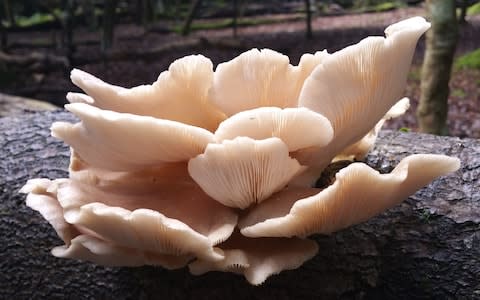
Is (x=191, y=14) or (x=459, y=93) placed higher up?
(x=191, y=14)

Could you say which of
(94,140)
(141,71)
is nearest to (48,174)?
(94,140)

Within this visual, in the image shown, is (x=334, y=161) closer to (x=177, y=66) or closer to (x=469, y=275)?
(x=469, y=275)

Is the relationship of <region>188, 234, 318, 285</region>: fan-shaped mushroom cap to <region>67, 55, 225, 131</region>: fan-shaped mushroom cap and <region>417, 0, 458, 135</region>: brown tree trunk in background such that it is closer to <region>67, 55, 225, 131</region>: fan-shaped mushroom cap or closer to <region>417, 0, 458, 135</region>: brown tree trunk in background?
<region>67, 55, 225, 131</region>: fan-shaped mushroom cap

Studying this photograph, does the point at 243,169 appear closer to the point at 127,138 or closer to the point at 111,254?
the point at 127,138

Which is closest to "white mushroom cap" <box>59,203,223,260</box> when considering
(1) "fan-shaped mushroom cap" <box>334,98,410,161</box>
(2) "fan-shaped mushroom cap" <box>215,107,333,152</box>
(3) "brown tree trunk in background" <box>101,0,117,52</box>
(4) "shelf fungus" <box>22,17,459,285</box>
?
(4) "shelf fungus" <box>22,17,459,285</box>

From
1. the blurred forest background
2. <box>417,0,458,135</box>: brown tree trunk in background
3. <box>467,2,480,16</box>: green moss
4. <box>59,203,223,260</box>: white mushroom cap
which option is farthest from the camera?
<box>467,2,480,16</box>: green moss

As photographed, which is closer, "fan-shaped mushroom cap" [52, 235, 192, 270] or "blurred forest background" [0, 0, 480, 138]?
"fan-shaped mushroom cap" [52, 235, 192, 270]

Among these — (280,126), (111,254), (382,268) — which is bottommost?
(382,268)

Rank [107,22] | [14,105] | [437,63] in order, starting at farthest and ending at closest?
[107,22], [14,105], [437,63]

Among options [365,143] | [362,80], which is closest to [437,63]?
[365,143]
